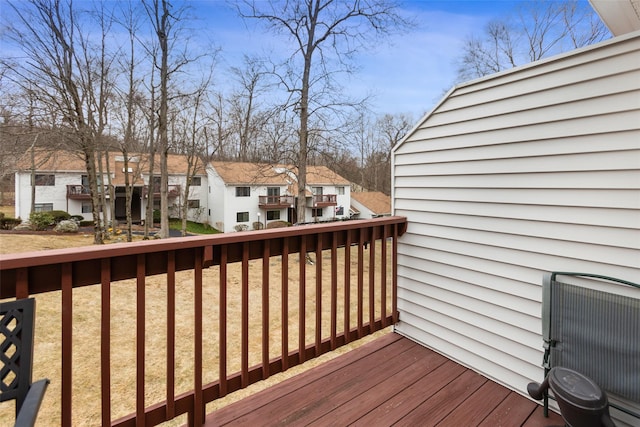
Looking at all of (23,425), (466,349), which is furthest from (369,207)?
(23,425)

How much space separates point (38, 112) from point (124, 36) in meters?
4.38

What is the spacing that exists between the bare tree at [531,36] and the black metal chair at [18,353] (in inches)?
501

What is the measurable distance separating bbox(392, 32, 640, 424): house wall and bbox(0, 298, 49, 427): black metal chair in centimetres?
237

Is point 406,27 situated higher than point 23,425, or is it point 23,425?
point 406,27

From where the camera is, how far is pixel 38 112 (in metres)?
7.55

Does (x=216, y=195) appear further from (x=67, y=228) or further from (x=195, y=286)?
(x=195, y=286)

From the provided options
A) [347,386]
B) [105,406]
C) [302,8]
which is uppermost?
[302,8]

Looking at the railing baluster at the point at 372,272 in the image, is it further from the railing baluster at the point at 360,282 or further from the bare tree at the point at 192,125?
the bare tree at the point at 192,125

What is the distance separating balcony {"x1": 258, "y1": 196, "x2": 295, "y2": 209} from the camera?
71.1ft

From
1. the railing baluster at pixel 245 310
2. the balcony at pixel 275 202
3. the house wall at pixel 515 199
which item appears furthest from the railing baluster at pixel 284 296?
the balcony at pixel 275 202

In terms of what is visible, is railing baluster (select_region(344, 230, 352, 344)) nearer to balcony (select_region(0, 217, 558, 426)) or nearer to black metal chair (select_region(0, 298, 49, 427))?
balcony (select_region(0, 217, 558, 426))

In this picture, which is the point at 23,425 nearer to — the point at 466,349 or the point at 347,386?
the point at 347,386

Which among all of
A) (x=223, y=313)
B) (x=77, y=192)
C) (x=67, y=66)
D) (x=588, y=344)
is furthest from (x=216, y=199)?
(x=588, y=344)

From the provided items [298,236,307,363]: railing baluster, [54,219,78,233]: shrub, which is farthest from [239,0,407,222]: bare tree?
[54,219,78,233]: shrub
